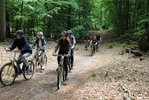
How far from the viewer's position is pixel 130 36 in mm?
34031

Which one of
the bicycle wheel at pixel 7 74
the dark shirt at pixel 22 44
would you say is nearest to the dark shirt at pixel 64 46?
the dark shirt at pixel 22 44

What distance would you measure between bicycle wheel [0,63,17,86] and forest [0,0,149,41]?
12608 mm

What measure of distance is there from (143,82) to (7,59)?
8.38 meters

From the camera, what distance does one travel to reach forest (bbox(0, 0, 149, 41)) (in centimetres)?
2564

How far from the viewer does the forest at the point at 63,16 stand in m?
25.6

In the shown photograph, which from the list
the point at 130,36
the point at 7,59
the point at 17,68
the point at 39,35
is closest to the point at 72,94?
the point at 17,68

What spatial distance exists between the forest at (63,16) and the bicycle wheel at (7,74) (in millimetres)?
12608

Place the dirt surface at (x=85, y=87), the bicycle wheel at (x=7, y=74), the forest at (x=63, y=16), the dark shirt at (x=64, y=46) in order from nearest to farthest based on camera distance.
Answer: the dirt surface at (x=85, y=87)
the bicycle wheel at (x=7, y=74)
the dark shirt at (x=64, y=46)
the forest at (x=63, y=16)

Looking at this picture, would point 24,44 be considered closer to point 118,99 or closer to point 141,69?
point 118,99

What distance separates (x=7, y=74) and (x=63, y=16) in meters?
25.8

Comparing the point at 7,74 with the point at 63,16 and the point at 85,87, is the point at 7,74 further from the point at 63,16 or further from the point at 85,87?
the point at 63,16

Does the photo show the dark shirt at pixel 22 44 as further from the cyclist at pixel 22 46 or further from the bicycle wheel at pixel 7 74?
the bicycle wheel at pixel 7 74

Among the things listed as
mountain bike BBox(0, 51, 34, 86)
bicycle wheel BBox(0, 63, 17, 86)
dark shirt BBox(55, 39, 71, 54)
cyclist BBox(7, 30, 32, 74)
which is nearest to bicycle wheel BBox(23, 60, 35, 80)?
mountain bike BBox(0, 51, 34, 86)

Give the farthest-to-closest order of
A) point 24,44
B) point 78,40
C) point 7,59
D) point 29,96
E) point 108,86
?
1. point 78,40
2. point 7,59
3. point 24,44
4. point 108,86
5. point 29,96
